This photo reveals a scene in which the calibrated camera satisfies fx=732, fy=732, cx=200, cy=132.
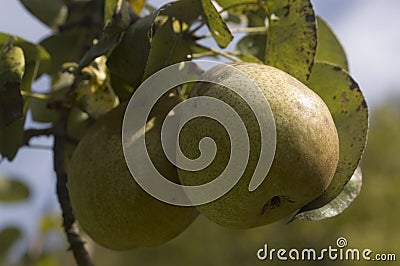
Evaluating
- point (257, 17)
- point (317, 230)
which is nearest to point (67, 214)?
point (257, 17)

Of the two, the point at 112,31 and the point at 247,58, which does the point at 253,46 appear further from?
the point at 112,31

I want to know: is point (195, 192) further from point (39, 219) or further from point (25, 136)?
point (39, 219)

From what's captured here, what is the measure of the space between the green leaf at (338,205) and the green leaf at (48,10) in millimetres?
679

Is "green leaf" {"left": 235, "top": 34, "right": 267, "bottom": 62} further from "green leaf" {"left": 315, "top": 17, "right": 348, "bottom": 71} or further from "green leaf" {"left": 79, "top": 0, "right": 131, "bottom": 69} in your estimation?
"green leaf" {"left": 79, "top": 0, "right": 131, "bottom": 69}

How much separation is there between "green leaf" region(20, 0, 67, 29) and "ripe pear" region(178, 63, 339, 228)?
619 mm

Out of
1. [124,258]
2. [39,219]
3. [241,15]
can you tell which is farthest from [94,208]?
[124,258]

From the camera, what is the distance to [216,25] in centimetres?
Result: 98

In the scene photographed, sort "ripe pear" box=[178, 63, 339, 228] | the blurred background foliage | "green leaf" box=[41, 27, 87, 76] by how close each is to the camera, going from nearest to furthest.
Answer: "ripe pear" box=[178, 63, 339, 228] < "green leaf" box=[41, 27, 87, 76] < the blurred background foliage

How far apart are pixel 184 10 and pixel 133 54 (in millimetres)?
121

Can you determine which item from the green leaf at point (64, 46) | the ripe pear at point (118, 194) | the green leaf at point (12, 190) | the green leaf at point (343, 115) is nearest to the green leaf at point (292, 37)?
the green leaf at point (343, 115)

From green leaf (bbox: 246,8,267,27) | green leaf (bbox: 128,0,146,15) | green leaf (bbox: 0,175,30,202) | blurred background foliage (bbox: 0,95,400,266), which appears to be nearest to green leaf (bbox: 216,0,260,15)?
green leaf (bbox: 246,8,267,27)

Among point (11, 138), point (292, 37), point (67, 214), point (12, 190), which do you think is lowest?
point (12, 190)

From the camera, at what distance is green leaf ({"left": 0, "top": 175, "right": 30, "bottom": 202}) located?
1.70m

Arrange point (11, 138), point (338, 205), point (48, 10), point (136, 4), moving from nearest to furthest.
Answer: point (338, 205)
point (11, 138)
point (136, 4)
point (48, 10)
